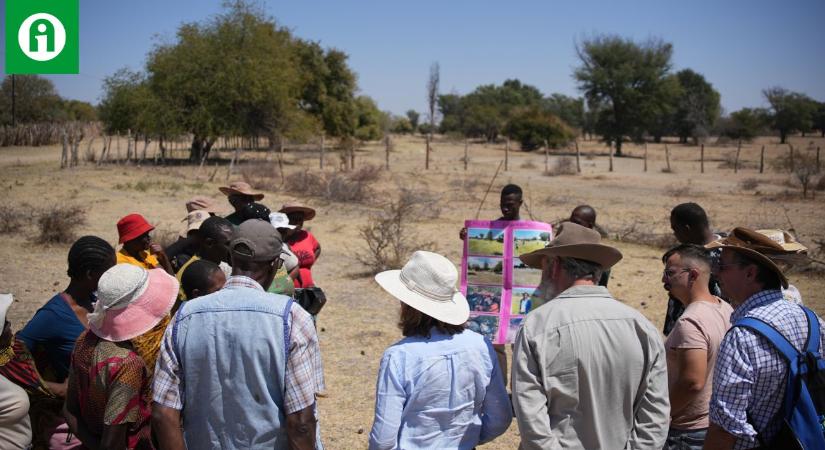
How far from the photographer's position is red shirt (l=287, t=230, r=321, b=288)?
5348 millimetres

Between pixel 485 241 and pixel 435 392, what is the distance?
2444 millimetres

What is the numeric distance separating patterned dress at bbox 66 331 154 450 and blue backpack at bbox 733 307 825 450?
94.0 inches

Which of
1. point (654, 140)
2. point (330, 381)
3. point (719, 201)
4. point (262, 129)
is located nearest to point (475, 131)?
point (654, 140)

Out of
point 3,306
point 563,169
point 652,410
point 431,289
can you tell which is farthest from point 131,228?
point 563,169

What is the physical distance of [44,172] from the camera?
24719 mm

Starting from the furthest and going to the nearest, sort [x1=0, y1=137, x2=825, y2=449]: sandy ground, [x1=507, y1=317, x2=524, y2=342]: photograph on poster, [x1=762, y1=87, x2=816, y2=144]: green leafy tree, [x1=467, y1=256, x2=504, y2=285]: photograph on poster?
[x1=762, y1=87, x2=816, y2=144]: green leafy tree, [x1=0, y1=137, x2=825, y2=449]: sandy ground, [x1=467, y1=256, x2=504, y2=285]: photograph on poster, [x1=507, y1=317, x2=524, y2=342]: photograph on poster

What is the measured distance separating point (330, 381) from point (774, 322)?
4207 mm

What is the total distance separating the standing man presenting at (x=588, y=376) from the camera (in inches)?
92.0

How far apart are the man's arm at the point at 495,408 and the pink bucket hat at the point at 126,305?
1378 millimetres

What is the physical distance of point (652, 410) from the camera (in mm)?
2492

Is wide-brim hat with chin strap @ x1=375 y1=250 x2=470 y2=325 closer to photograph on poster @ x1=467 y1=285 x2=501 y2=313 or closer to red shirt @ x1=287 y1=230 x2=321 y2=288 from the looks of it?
photograph on poster @ x1=467 y1=285 x2=501 y2=313

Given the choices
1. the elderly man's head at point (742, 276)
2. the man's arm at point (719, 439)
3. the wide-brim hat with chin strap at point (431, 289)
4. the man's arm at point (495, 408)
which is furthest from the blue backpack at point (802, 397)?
the wide-brim hat with chin strap at point (431, 289)

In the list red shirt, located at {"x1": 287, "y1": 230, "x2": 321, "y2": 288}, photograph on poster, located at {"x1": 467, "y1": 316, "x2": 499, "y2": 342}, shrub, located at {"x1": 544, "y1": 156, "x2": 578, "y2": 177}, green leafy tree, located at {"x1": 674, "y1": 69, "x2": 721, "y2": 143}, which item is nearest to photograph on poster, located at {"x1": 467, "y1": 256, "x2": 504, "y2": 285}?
photograph on poster, located at {"x1": 467, "y1": 316, "x2": 499, "y2": 342}

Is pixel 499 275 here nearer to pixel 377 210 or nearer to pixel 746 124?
pixel 377 210
